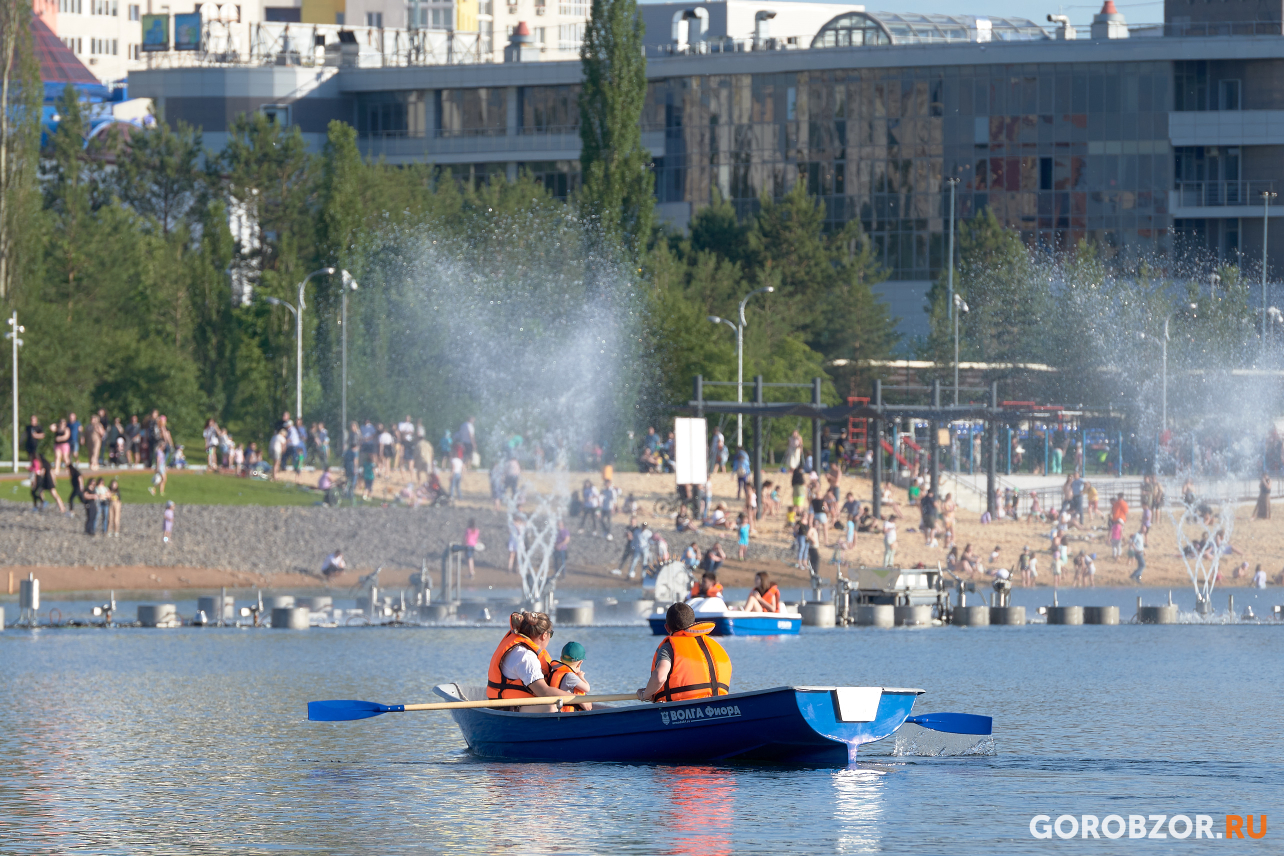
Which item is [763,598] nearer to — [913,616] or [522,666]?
[913,616]

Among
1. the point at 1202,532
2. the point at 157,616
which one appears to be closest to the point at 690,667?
the point at 157,616

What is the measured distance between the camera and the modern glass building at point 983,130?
360 feet

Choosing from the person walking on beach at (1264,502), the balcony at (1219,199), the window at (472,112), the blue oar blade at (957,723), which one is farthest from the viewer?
the window at (472,112)

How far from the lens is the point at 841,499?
77562 millimetres

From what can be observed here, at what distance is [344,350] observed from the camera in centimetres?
7938

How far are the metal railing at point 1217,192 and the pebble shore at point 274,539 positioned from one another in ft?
164

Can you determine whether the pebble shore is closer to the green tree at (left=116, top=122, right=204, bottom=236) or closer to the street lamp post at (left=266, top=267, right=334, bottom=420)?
the street lamp post at (left=266, top=267, right=334, bottom=420)

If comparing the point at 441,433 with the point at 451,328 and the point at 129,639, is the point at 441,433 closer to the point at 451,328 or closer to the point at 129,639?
the point at 451,328

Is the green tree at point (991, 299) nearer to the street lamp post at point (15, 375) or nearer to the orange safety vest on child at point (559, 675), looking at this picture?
the street lamp post at point (15, 375)

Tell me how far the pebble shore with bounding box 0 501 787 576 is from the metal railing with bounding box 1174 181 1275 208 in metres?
50.1

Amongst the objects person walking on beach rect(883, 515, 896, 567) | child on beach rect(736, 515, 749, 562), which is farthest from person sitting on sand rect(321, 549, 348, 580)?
person walking on beach rect(883, 515, 896, 567)

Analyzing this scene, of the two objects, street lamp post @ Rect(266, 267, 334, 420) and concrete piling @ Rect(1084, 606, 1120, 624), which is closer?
concrete piling @ Rect(1084, 606, 1120, 624)

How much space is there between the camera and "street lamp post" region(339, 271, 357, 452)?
78.2 m

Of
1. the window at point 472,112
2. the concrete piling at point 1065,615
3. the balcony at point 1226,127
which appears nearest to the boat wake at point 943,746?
the concrete piling at point 1065,615
